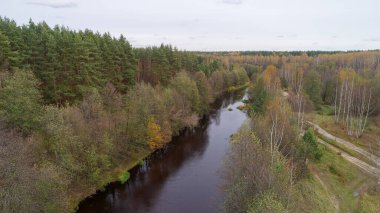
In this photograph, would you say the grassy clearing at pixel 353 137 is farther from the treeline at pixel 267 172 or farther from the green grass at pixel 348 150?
the treeline at pixel 267 172

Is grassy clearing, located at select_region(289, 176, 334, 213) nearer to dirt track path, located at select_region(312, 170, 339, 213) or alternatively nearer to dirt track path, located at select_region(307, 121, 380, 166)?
dirt track path, located at select_region(312, 170, 339, 213)

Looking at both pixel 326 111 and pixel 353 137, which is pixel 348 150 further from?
pixel 326 111

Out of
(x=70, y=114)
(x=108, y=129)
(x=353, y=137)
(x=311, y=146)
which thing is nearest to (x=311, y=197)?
(x=311, y=146)

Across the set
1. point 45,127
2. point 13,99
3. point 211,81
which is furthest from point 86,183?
point 211,81

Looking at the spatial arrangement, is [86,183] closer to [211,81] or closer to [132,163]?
[132,163]

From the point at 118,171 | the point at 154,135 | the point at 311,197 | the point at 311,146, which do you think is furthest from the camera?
the point at 154,135

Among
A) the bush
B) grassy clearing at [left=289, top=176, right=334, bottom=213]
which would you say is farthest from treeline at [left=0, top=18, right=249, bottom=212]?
grassy clearing at [left=289, top=176, right=334, bottom=213]
